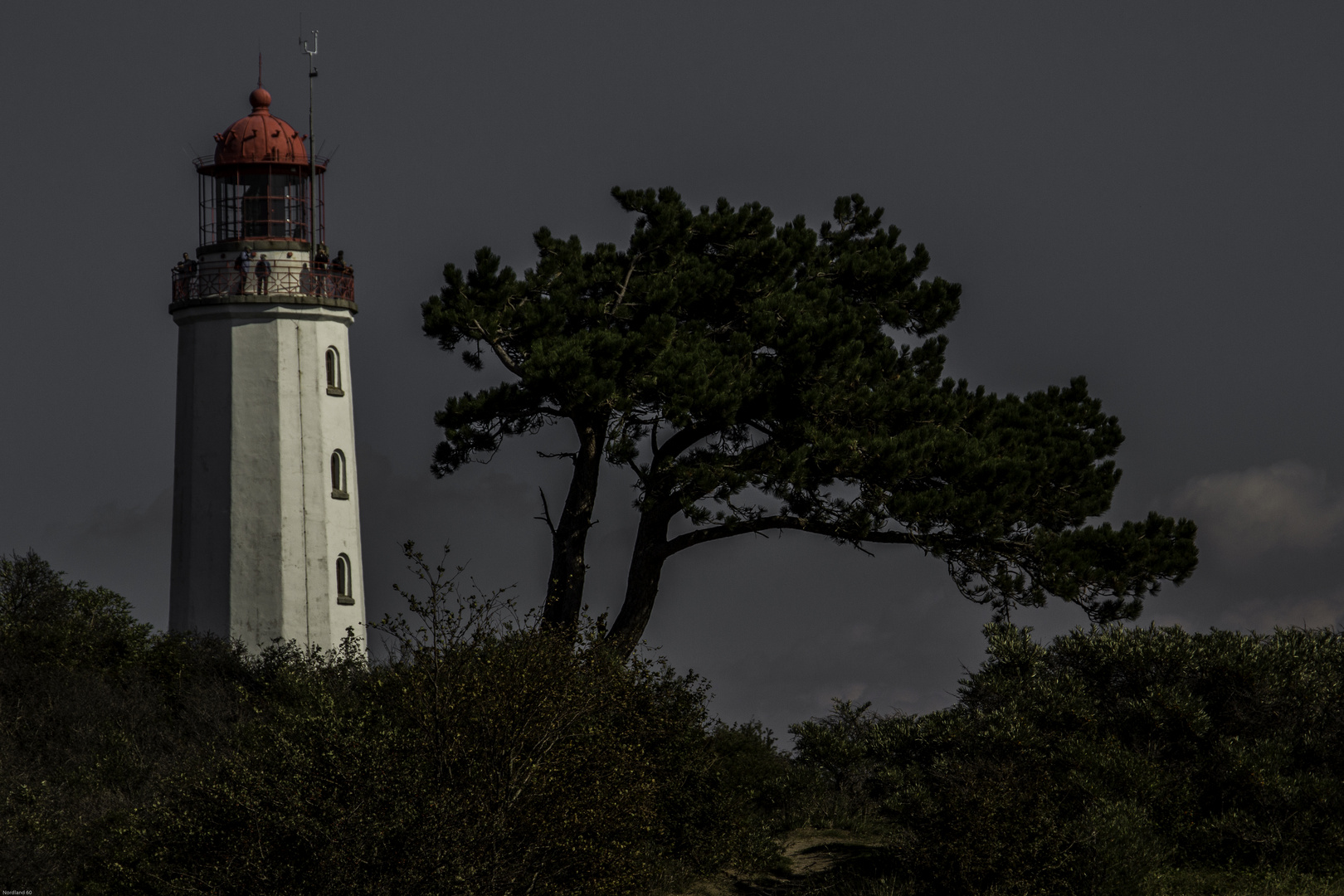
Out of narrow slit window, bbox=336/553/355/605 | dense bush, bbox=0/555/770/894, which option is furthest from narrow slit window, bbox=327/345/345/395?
dense bush, bbox=0/555/770/894

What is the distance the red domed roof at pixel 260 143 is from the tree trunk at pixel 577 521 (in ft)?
38.8

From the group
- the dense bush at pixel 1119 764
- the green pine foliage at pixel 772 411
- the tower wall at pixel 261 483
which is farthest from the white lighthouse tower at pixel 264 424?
the dense bush at pixel 1119 764

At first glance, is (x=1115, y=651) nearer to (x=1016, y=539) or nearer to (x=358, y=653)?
(x=1016, y=539)

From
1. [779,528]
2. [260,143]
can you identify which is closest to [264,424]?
[260,143]

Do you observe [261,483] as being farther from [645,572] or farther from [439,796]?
[439,796]

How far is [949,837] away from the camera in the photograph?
17578 mm

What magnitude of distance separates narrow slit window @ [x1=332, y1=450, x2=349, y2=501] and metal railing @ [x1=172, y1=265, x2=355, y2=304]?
3332mm

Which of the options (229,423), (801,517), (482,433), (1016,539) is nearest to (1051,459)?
(1016,539)

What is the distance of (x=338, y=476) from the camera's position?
1347 inches

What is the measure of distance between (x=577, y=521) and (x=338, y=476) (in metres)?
9.24

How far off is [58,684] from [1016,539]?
50.4 ft

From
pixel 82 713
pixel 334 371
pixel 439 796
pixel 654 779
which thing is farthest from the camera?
pixel 334 371

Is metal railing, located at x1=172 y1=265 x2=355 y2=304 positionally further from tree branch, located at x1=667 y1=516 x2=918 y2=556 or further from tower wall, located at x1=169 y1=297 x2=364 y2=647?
tree branch, located at x1=667 y1=516 x2=918 y2=556

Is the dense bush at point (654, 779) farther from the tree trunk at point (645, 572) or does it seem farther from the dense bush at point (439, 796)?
the tree trunk at point (645, 572)
